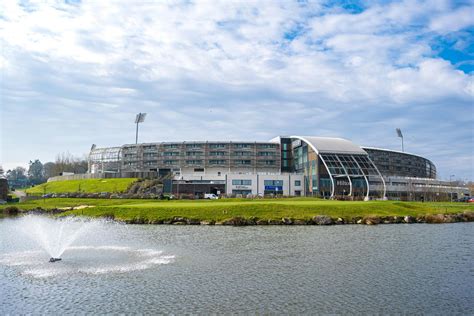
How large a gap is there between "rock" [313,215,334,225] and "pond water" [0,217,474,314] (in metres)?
11.3

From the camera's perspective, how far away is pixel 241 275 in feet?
71.4

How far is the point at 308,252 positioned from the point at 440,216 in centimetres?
3472

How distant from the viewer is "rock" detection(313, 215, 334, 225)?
48.7 meters

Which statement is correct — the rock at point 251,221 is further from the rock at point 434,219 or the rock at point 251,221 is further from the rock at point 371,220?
the rock at point 434,219

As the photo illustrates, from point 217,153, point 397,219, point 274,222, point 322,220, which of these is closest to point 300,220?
point 322,220

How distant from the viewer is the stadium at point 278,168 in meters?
104

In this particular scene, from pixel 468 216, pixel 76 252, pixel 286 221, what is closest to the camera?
pixel 76 252

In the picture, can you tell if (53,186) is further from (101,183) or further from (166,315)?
(166,315)

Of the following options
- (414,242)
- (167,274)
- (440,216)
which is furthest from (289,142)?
(167,274)

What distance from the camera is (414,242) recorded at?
33.8 metres

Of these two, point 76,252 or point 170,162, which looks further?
point 170,162

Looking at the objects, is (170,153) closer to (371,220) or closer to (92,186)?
(92,186)

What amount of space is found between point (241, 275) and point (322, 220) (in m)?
29.0

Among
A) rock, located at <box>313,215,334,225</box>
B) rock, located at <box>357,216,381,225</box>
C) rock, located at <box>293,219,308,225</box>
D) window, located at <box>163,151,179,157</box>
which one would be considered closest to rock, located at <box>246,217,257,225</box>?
rock, located at <box>293,219,308,225</box>
